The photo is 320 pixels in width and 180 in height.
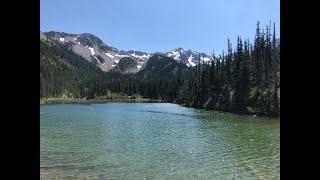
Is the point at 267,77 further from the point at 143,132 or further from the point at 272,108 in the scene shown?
Answer: the point at 143,132

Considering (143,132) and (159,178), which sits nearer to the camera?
(159,178)

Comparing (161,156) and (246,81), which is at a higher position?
(246,81)

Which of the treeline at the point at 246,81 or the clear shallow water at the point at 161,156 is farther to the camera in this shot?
the treeline at the point at 246,81

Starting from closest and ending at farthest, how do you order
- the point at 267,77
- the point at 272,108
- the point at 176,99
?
1. the point at 272,108
2. the point at 267,77
3. the point at 176,99

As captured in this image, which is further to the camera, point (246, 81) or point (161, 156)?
point (246, 81)

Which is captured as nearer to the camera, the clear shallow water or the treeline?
the clear shallow water

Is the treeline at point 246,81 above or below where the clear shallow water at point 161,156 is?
above

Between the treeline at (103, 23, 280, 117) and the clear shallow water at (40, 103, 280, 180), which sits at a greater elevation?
the treeline at (103, 23, 280, 117)
